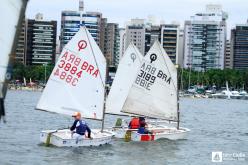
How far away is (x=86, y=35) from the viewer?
29.7 meters

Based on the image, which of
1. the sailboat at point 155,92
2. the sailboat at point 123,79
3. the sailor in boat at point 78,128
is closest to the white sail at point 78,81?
the sailor in boat at point 78,128

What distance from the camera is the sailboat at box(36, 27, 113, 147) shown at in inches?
1138

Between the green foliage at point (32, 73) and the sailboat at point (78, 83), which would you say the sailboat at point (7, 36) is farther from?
the green foliage at point (32, 73)

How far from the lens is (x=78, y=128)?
2653 centimetres

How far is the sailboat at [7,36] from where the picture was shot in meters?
7.55

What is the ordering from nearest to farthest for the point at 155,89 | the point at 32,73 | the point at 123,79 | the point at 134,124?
the point at 134,124 < the point at 155,89 < the point at 123,79 < the point at 32,73

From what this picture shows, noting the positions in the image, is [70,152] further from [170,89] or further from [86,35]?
[170,89]

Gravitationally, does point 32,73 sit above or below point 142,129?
above

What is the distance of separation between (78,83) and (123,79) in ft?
27.0

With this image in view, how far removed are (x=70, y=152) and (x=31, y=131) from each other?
12502 millimetres

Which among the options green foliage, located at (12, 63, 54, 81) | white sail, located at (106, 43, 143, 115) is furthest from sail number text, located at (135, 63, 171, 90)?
green foliage, located at (12, 63, 54, 81)

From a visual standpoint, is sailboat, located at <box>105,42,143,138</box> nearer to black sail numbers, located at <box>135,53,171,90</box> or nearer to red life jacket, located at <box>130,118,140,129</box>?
black sail numbers, located at <box>135,53,171,90</box>

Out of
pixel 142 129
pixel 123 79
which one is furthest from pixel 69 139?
pixel 123 79

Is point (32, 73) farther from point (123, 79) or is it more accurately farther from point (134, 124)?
point (134, 124)
